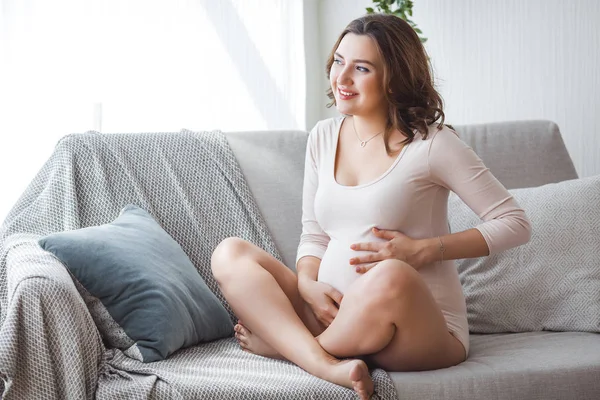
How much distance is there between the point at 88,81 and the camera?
9.04ft

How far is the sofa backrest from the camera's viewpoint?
2.37 metres

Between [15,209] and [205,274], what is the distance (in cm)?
55

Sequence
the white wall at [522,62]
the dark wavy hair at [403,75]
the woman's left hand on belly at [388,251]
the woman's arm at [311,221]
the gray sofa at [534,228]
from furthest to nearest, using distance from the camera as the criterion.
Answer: the white wall at [522,62] → the woman's arm at [311,221] → the dark wavy hair at [403,75] → the woman's left hand on belly at [388,251] → the gray sofa at [534,228]

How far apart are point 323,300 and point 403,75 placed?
22.6 inches

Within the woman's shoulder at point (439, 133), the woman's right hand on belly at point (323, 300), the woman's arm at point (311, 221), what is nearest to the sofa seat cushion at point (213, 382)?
the woman's right hand on belly at point (323, 300)

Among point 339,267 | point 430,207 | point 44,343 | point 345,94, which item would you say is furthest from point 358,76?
point 44,343

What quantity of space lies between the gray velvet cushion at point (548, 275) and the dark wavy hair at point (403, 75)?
0.53m

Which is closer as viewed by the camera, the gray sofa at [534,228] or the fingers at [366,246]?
the gray sofa at [534,228]

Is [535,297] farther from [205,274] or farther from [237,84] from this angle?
[237,84]

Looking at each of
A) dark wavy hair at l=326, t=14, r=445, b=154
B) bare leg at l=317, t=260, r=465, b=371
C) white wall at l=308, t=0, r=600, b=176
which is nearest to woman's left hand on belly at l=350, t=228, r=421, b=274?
bare leg at l=317, t=260, r=465, b=371

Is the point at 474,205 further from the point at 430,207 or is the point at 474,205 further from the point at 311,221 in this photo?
the point at 311,221

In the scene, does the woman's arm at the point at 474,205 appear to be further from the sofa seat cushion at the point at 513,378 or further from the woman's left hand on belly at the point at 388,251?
the sofa seat cushion at the point at 513,378

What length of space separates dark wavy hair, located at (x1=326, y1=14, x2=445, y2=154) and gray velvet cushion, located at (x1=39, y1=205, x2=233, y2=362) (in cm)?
61

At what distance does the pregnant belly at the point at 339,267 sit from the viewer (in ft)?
5.98
